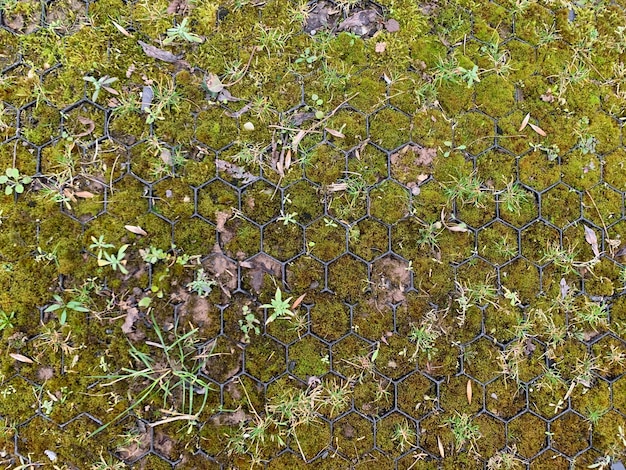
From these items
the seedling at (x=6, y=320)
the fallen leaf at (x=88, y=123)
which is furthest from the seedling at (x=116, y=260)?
the fallen leaf at (x=88, y=123)

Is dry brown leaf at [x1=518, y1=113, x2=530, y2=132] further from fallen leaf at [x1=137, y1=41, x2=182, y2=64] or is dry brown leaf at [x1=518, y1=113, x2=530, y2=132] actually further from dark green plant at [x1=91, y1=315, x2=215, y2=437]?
dark green plant at [x1=91, y1=315, x2=215, y2=437]

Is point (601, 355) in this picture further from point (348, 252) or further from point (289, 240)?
point (289, 240)

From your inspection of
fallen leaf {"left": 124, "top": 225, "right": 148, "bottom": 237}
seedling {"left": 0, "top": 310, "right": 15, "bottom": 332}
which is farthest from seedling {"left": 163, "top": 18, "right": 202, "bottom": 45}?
seedling {"left": 0, "top": 310, "right": 15, "bottom": 332}

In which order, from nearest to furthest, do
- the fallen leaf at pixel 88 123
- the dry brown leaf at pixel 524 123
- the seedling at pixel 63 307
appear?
the seedling at pixel 63 307
the fallen leaf at pixel 88 123
the dry brown leaf at pixel 524 123

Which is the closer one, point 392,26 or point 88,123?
point 88,123

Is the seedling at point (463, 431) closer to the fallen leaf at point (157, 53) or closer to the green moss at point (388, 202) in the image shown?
the green moss at point (388, 202)

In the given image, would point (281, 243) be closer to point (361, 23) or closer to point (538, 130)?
point (361, 23)

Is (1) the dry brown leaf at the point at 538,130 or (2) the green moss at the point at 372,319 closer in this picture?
(2) the green moss at the point at 372,319

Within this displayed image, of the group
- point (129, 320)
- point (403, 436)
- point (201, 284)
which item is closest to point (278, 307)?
point (201, 284)
